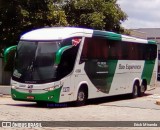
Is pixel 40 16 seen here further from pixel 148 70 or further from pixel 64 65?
pixel 64 65

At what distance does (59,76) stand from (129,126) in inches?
220

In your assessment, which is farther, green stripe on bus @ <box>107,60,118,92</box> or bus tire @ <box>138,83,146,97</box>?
bus tire @ <box>138,83,146,97</box>

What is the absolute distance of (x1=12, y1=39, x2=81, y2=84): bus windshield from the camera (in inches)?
683

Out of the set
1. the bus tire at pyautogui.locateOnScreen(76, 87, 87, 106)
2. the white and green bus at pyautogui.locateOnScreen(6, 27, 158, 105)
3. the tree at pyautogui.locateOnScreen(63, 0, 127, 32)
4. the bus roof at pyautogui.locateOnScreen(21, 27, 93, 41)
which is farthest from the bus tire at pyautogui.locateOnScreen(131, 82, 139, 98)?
the tree at pyautogui.locateOnScreen(63, 0, 127, 32)

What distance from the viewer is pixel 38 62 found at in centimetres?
1755

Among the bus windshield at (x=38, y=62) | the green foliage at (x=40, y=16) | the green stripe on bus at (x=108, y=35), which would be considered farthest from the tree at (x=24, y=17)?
the bus windshield at (x=38, y=62)

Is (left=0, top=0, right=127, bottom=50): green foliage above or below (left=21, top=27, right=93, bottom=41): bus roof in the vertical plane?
above

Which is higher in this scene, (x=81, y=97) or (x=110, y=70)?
(x=110, y=70)

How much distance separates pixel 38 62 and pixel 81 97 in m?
2.62

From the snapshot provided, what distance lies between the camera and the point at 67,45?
17.8 meters

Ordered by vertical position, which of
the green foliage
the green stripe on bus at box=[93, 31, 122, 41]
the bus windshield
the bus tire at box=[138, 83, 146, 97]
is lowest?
the bus tire at box=[138, 83, 146, 97]

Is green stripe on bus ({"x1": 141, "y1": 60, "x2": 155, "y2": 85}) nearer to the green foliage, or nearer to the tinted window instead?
the tinted window

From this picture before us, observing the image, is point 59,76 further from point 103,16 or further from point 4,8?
point 103,16

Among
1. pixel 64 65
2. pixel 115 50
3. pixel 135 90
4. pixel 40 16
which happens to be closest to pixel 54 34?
pixel 64 65
